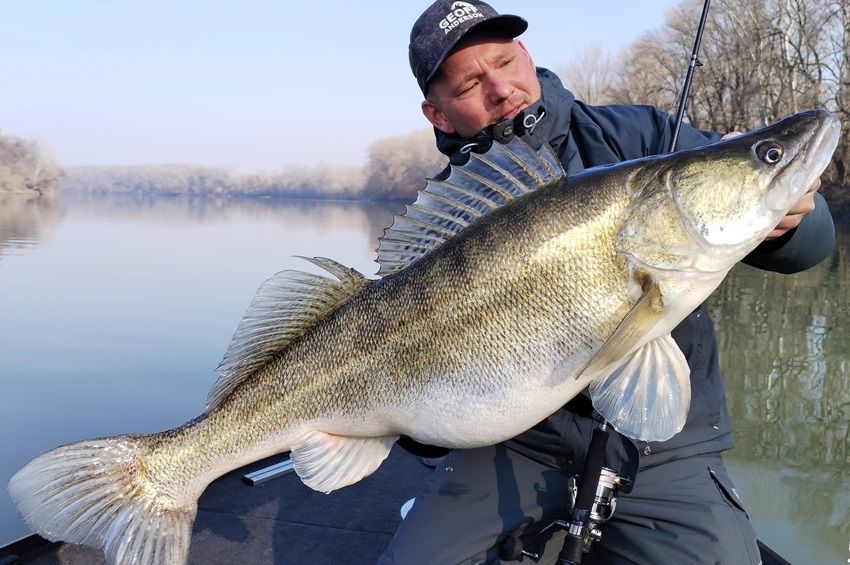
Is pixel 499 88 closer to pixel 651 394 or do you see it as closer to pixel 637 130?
pixel 637 130

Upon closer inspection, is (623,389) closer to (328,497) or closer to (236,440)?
(236,440)

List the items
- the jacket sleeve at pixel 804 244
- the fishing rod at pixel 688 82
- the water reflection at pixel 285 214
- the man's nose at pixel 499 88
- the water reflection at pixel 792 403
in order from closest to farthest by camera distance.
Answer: the jacket sleeve at pixel 804 244 → the fishing rod at pixel 688 82 → the man's nose at pixel 499 88 → the water reflection at pixel 792 403 → the water reflection at pixel 285 214

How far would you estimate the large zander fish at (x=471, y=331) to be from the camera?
192 cm

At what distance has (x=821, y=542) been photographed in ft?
13.8

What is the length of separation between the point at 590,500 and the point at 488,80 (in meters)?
1.67

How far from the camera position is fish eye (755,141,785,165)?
188 centimetres

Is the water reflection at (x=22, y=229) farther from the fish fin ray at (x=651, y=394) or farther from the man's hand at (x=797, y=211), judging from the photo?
the man's hand at (x=797, y=211)

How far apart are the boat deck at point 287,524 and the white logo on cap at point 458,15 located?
252 cm

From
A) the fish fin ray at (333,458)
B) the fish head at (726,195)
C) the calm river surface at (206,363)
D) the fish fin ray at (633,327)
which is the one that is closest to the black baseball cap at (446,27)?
the fish head at (726,195)

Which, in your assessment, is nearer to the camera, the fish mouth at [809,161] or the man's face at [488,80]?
the fish mouth at [809,161]

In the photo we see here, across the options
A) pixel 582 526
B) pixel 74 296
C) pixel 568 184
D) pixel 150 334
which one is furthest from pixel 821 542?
pixel 74 296

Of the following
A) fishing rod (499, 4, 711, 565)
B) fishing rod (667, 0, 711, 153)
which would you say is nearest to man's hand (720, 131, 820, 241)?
fishing rod (667, 0, 711, 153)

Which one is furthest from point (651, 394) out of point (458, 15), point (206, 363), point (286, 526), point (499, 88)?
point (206, 363)

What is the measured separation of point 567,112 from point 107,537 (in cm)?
224
